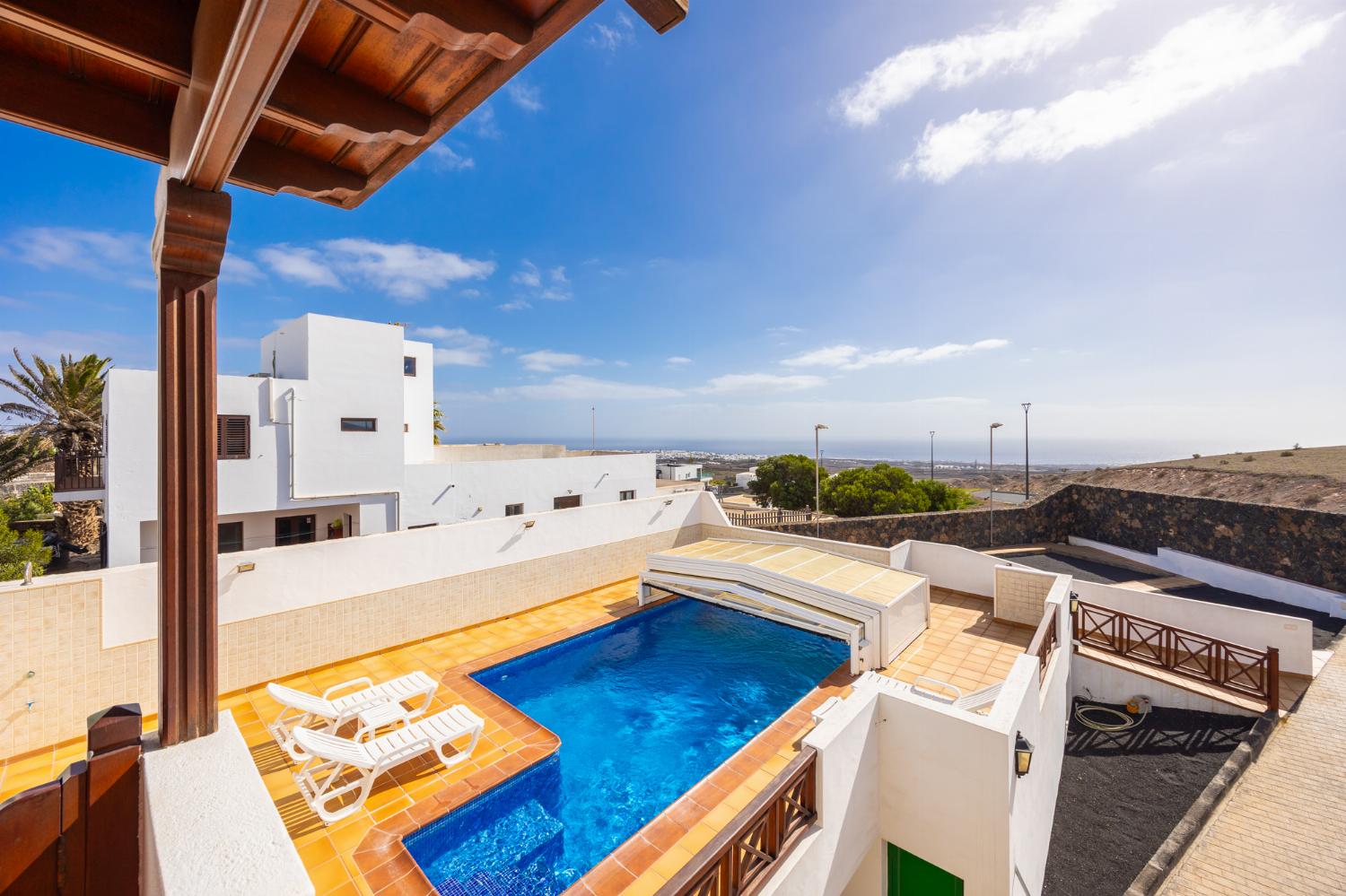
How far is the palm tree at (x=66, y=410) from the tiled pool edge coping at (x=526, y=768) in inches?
685

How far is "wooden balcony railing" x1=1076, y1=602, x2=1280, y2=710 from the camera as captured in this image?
22.7ft

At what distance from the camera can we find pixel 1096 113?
26.3 feet

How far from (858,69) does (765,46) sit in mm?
1695

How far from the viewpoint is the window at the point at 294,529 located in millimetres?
11867

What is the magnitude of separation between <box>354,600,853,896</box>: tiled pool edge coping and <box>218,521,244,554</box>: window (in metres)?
8.16

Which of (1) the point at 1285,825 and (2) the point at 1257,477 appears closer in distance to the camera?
(1) the point at 1285,825

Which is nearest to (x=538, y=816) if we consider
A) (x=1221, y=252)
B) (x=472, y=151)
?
(x=472, y=151)

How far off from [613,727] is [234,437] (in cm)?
1034

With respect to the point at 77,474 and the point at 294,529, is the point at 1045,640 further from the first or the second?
the point at 77,474

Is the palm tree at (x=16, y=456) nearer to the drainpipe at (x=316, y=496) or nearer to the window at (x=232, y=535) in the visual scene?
the window at (x=232, y=535)

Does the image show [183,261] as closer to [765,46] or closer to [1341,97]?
[765,46]

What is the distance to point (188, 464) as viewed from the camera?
204 cm

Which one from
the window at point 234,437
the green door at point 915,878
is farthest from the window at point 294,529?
the green door at point 915,878

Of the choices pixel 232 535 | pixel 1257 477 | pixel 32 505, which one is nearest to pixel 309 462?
pixel 232 535
